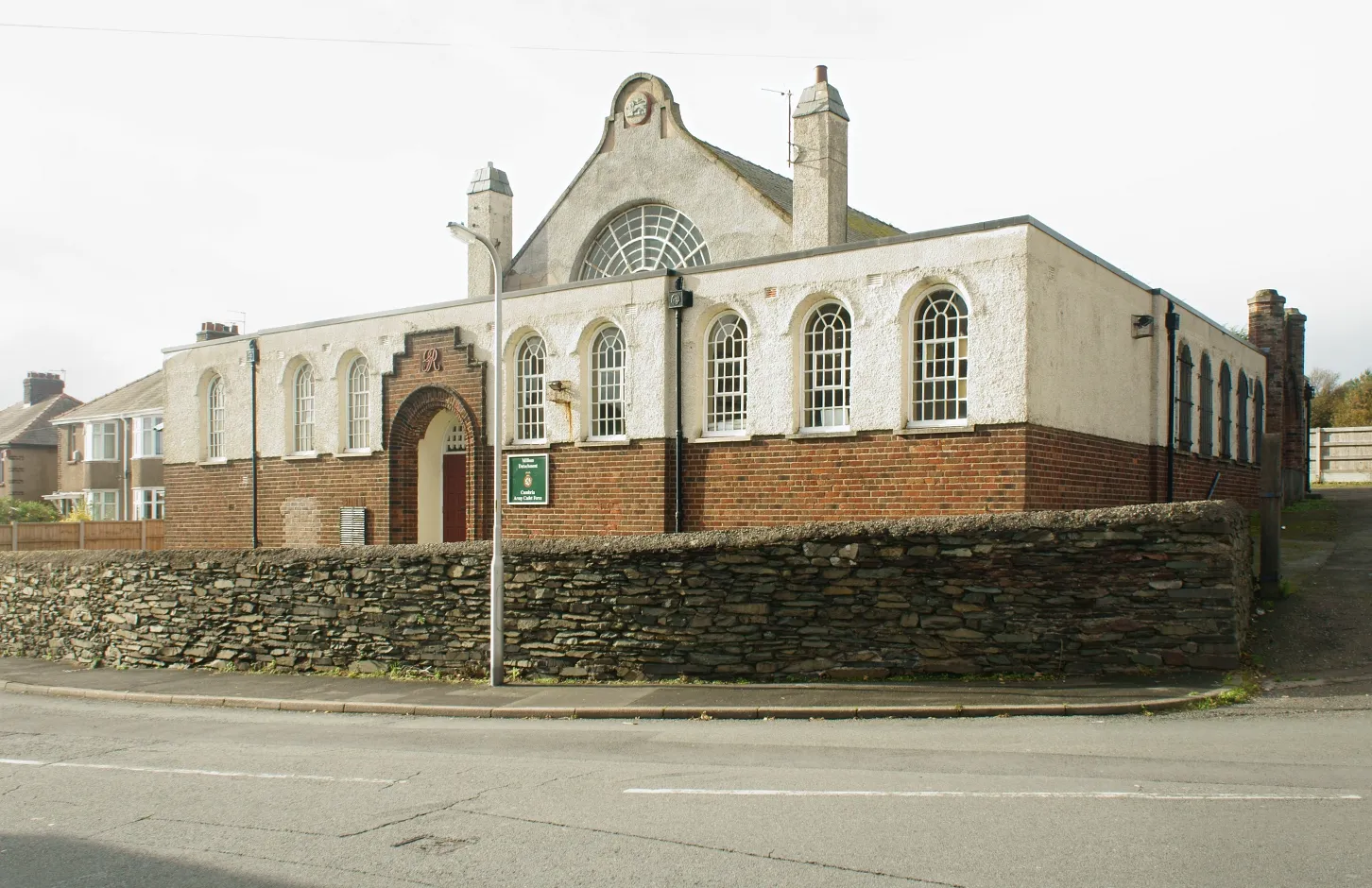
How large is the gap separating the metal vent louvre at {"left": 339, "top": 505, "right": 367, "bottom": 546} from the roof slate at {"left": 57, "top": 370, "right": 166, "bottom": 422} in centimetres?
2565

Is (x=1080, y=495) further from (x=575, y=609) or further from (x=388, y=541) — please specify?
(x=388, y=541)

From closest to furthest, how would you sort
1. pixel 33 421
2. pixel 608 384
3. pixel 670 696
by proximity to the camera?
pixel 670 696, pixel 608 384, pixel 33 421

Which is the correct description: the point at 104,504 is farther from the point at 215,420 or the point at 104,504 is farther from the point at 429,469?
the point at 429,469

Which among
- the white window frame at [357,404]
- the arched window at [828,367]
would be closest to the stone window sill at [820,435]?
the arched window at [828,367]

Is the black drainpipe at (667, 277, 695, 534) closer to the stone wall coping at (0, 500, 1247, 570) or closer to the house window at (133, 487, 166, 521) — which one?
the stone wall coping at (0, 500, 1247, 570)

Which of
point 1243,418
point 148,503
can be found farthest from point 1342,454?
point 148,503

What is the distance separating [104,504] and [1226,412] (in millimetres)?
42709

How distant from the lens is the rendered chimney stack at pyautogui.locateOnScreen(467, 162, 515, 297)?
26.6 meters

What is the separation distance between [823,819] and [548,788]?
2.25 metres

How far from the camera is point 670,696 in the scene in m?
12.5

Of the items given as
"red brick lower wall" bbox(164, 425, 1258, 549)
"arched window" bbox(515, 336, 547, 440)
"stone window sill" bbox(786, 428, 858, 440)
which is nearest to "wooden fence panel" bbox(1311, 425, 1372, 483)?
"red brick lower wall" bbox(164, 425, 1258, 549)

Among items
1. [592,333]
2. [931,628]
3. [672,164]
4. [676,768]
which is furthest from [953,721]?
[672,164]

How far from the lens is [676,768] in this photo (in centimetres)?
890

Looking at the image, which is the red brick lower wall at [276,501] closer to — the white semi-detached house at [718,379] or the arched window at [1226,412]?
the white semi-detached house at [718,379]
